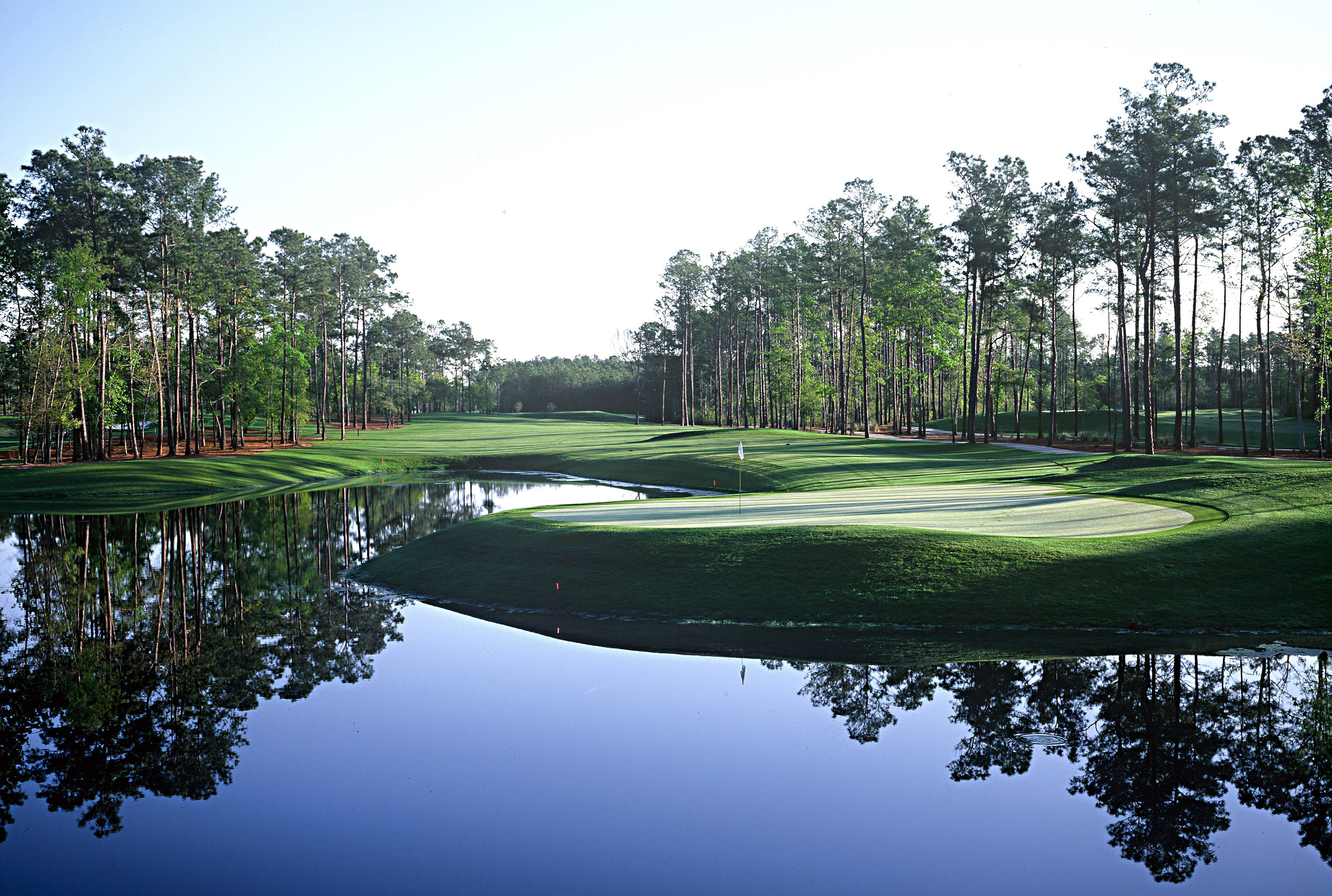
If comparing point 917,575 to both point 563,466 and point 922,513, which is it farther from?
point 563,466

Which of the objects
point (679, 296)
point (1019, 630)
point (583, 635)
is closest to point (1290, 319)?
point (1019, 630)

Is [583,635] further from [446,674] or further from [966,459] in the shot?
[966,459]

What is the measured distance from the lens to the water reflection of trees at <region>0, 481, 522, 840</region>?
9.46m

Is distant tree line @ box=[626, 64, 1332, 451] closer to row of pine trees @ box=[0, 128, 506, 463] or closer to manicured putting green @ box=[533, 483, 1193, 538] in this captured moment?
manicured putting green @ box=[533, 483, 1193, 538]

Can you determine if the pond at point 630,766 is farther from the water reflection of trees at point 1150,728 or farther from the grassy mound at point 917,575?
the grassy mound at point 917,575

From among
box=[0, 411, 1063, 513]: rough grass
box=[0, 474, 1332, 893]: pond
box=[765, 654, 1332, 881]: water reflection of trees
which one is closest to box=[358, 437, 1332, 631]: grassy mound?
box=[0, 474, 1332, 893]: pond

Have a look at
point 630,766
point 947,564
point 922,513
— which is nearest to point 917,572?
point 947,564

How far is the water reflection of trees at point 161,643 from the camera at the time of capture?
946cm

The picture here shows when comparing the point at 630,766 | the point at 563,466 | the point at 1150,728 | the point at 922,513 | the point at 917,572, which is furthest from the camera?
the point at 563,466

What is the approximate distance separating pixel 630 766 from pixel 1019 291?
59486mm

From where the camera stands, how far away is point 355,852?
24.8 ft

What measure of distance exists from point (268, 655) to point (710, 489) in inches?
1055

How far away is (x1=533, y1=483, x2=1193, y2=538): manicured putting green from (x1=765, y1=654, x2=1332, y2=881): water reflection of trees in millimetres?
6336

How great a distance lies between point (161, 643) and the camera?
1462 centimetres
